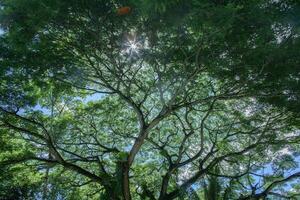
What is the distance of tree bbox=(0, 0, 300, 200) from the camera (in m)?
8.24

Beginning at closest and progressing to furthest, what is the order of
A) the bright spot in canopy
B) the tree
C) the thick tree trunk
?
the tree, the bright spot in canopy, the thick tree trunk

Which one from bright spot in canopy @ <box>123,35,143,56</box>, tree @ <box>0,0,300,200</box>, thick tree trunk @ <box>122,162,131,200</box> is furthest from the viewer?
thick tree trunk @ <box>122,162,131,200</box>

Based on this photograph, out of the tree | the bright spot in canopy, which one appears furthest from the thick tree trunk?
the bright spot in canopy

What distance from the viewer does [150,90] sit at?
12141mm

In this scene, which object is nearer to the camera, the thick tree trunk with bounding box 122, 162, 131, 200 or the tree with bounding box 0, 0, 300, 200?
the tree with bounding box 0, 0, 300, 200

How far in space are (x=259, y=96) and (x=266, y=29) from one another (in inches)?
127

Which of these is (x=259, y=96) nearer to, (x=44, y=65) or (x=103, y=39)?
(x=103, y=39)

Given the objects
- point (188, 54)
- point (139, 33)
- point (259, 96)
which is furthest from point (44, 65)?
point (259, 96)

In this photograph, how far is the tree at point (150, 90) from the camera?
8242 mm

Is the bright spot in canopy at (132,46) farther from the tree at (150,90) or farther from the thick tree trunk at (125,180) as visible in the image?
the thick tree trunk at (125,180)

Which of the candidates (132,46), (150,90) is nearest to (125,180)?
(150,90)

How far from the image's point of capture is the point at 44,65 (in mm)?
9562

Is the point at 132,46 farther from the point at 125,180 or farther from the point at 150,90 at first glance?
the point at 125,180

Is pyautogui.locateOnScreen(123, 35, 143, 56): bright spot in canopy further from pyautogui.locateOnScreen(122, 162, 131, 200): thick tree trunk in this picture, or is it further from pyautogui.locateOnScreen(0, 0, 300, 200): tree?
pyautogui.locateOnScreen(122, 162, 131, 200): thick tree trunk
